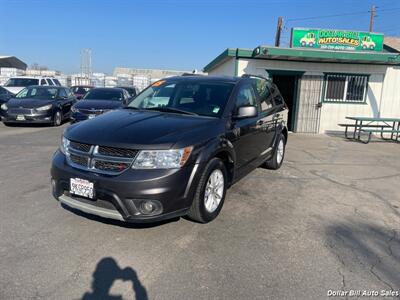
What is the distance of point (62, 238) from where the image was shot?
3641mm

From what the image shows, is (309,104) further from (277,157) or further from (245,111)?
(245,111)

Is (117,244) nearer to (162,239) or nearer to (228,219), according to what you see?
(162,239)

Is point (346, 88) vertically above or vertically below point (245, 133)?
above

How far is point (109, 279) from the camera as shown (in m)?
2.95

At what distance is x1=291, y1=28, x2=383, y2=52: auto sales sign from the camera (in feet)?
45.6

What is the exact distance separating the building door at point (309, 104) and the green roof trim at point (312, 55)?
814mm

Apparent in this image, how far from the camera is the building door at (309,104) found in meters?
13.1

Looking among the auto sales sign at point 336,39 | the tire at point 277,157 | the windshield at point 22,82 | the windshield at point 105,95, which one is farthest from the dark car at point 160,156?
the windshield at point 22,82

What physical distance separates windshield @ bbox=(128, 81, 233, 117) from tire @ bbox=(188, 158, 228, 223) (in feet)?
2.46

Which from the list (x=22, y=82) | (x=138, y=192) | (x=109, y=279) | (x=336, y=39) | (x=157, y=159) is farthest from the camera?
(x=22, y=82)

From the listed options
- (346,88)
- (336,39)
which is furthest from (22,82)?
(346,88)

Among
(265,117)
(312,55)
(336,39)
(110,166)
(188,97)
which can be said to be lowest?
(110,166)

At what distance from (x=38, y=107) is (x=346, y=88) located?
1175cm

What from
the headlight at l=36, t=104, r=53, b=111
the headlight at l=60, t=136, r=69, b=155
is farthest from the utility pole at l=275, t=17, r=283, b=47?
the headlight at l=60, t=136, r=69, b=155
